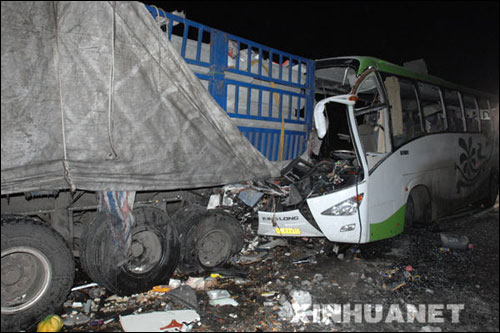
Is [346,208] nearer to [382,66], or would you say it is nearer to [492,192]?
[382,66]

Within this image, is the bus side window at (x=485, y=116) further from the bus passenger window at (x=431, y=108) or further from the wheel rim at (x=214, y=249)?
the wheel rim at (x=214, y=249)

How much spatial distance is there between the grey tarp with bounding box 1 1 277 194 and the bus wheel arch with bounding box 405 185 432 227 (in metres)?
4.20

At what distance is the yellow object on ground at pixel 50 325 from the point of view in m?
2.97

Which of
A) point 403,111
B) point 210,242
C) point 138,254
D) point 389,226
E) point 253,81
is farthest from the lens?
point 403,111

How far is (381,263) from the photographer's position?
5.00 m

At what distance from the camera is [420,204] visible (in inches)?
242

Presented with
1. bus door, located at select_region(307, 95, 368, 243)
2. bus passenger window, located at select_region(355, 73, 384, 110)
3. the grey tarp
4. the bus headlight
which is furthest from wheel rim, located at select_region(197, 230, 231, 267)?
bus passenger window, located at select_region(355, 73, 384, 110)

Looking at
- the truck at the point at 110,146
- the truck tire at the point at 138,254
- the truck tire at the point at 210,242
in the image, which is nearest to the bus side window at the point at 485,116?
the truck at the point at 110,146

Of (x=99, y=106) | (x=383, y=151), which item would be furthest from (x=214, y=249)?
(x=383, y=151)

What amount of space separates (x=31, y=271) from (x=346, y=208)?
406 cm

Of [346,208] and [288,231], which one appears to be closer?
[346,208]

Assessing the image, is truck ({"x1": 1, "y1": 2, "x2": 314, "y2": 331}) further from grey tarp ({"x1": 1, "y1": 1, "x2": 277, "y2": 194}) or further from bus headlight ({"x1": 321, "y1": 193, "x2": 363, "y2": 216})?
bus headlight ({"x1": 321, "y1": 193, "x2": 363, "y2": 216})

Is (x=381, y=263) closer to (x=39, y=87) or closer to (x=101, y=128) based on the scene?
(x=101, y=128)

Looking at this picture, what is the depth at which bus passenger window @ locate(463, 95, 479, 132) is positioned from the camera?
24.8 feet
